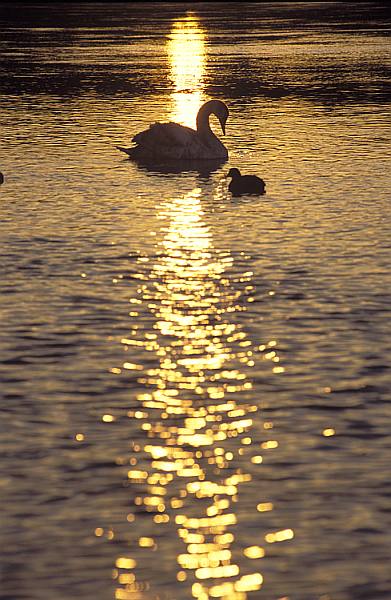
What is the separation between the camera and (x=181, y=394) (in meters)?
15.1

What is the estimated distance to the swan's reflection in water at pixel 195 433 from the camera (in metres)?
10.8

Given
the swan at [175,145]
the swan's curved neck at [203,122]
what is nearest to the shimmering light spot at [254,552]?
the swan at [175,145]

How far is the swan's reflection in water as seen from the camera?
10844mm

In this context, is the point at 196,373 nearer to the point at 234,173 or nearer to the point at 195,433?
the point at 195,433

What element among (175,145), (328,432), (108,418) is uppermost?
(175,145)

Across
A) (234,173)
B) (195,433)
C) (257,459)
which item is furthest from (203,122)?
(257,459)

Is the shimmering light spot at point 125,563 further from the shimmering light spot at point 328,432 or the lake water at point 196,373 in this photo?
the shimmering light spot at point 328,432

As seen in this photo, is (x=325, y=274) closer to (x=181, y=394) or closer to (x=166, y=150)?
(x=181, y=394)

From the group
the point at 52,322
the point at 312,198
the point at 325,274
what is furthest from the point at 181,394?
the point at 312,198

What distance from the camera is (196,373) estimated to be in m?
15.9

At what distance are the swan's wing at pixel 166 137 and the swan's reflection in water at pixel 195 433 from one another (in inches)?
483

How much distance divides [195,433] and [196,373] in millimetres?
2151

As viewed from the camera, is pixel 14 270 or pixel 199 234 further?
pixel 199 234

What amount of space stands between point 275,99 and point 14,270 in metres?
29.7
